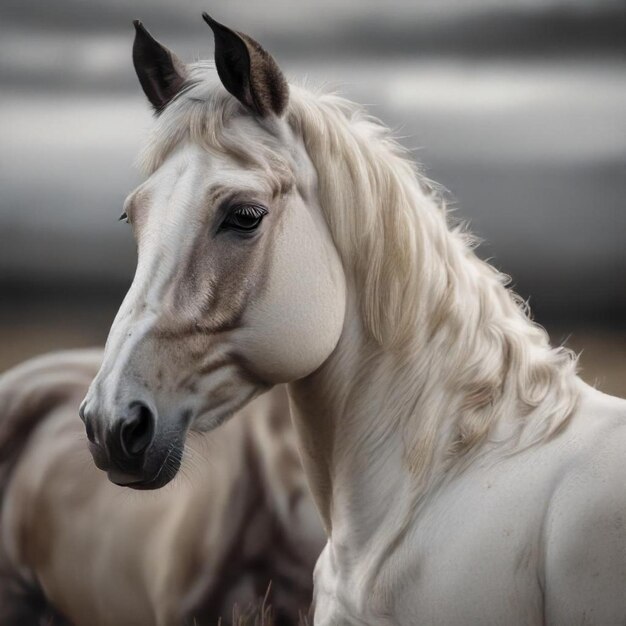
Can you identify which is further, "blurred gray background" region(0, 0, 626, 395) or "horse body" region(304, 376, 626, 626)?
"blurred gray background" region(0, 0, 626, 395)

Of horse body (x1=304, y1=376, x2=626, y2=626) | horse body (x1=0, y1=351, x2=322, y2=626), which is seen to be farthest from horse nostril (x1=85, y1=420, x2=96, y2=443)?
horse body (x1=0, y1=351, x2=322, y2=626)

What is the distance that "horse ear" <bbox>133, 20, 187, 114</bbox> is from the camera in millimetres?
1181

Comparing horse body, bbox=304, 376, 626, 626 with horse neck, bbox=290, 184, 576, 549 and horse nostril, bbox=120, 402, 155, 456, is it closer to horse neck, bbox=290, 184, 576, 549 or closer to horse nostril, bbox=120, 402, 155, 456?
horse neck, bbox=290, 184, 576, 549

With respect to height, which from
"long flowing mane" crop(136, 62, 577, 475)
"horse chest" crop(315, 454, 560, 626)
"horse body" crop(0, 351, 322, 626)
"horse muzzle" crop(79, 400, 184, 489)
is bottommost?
"horse body" crop(0, 351, 322, 626)

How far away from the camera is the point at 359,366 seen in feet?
3.75

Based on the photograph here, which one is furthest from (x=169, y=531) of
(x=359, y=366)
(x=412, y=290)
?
(x=412, y=290)

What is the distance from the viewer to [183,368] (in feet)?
3.34

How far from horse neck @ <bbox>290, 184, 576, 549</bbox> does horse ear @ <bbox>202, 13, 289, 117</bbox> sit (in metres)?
0.27

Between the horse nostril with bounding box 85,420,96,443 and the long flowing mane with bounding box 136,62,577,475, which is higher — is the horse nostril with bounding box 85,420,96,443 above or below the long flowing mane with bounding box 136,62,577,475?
below

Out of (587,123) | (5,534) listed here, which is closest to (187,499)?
(5,534)

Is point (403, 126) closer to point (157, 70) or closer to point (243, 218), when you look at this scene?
point (157, 70)

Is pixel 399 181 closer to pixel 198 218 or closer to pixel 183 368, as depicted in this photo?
pixel 198 218

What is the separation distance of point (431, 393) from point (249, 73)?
1.60ft

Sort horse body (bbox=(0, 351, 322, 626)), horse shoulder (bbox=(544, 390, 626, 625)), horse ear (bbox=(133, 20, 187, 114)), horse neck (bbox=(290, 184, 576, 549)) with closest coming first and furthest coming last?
horse shoulder (bbox=(544, 390, 626, 625)) < horse neck (bbox=(290, 184, 576, 549)) < horse ear (bbox=(133, 20, 187, 114)) < horse body (bbox=(0, 351, 322, 626))
